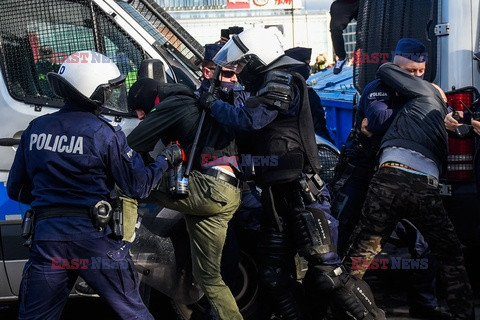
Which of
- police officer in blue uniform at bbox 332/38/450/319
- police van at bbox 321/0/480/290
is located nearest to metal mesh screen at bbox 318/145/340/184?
police officer in blue uniform at bbox 332/38/450/319

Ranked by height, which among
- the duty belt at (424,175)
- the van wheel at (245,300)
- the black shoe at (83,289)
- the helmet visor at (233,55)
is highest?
the helmet visor at (233,55)

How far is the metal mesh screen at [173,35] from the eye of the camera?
5.81 meters

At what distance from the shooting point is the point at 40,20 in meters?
5.38

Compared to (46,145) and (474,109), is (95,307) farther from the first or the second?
(474,109)

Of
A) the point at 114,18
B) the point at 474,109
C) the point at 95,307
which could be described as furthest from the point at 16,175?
the point at 474,109

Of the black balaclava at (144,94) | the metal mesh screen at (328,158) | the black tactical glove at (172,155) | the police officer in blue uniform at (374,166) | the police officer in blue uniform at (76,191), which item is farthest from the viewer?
the metal mesh screen at (328,158)

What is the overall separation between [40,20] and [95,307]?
234cm

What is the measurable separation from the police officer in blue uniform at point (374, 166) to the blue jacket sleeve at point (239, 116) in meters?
1.16

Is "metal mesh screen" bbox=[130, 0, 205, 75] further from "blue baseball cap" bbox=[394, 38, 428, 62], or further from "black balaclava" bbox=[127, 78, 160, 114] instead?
"blue baseball cap" bbox=[394, 38, 428, 62]

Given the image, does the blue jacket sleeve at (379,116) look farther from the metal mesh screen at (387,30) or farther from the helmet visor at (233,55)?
the helmet visor at (233,55)

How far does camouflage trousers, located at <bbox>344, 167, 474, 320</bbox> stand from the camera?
4938mm

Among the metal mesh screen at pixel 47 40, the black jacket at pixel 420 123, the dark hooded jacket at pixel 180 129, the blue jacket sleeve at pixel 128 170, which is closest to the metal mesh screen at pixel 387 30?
the black jacket at pixel 420 123

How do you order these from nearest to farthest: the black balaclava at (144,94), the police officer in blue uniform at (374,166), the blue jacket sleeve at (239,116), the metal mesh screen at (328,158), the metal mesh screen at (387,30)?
the blue jacket sleeve at (239,116) < the black balaclava at (144,94) < the police officer in blue uniform at (374,166) < the metal mesh screen at (387,30) < the metal mesh screen at (328,158)
